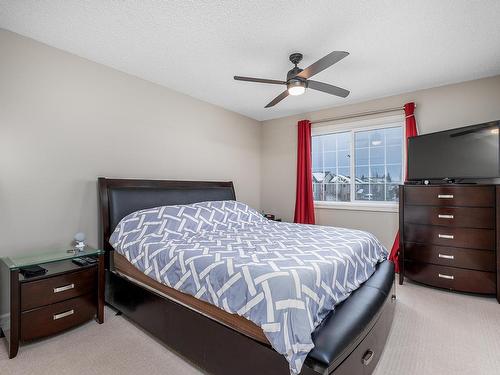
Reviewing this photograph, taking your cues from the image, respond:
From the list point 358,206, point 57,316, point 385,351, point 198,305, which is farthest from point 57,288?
point 358,206

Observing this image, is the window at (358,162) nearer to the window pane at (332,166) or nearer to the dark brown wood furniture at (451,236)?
the window pane at (332,166)

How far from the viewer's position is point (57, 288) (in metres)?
2.04

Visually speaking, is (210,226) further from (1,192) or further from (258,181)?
(258,181)

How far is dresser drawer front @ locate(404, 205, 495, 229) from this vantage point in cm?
272

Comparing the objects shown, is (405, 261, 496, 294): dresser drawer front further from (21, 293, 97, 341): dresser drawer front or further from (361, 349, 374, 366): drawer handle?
(21, 293, 97, 341): dresser drawer front

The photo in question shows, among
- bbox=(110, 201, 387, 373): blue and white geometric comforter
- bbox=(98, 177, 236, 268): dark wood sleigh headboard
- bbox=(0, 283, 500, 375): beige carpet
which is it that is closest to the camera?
bbox=(110, 201, 387, 373): blue and white geometric comforter

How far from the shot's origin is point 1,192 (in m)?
2.13

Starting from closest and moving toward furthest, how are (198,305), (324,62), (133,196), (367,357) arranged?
(367,357)
(198,305)
(324,62)
(133,196)

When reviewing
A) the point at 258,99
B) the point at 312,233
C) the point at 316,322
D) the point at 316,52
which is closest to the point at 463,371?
the point at 316,322

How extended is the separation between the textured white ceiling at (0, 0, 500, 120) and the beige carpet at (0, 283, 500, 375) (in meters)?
2.54

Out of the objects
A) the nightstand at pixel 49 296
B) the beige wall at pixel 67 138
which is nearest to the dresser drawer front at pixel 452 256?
the beige wall at pixel 67 138

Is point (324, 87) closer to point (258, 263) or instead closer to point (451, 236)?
point (258, 263)

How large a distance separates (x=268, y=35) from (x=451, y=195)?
103 inches

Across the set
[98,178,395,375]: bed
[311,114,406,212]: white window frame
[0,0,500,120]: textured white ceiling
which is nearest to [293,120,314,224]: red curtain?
[311,114,406,212]: white window frame
